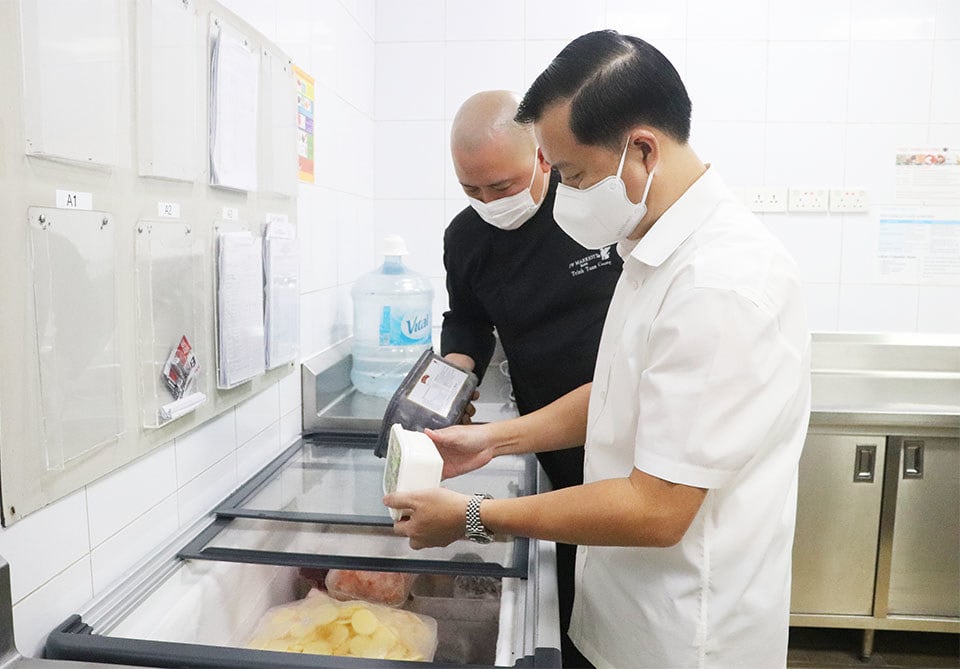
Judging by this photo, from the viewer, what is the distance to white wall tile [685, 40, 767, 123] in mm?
2756

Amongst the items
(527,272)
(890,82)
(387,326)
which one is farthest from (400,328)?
(890,82)

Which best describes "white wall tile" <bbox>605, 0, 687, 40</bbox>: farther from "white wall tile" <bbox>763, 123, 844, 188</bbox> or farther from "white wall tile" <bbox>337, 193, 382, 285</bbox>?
"white wall tile" <bbox>337, 193, 382, 285</bbox>

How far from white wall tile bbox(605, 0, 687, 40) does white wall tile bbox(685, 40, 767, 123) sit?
0.28ft

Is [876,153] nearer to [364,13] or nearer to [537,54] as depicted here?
[537,54]

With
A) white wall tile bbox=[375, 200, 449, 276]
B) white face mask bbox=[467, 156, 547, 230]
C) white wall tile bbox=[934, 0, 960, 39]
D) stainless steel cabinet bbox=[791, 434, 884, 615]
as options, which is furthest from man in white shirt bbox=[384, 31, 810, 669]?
white wall tile bbox=[934, 0, 960, 39]

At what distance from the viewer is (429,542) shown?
106cm

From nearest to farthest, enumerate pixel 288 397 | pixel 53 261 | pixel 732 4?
pixel 53 261
pixel 288 397
pixel 732 4

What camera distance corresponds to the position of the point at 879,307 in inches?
111

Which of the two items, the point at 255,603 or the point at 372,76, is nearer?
the point at 255,603

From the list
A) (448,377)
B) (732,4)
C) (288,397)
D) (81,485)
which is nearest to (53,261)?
(81,485)

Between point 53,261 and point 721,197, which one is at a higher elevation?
point 721,197

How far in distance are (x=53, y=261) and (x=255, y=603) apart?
64 centimetres

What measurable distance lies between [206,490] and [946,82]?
287 cm

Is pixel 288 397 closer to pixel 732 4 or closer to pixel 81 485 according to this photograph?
pixel 81 485
